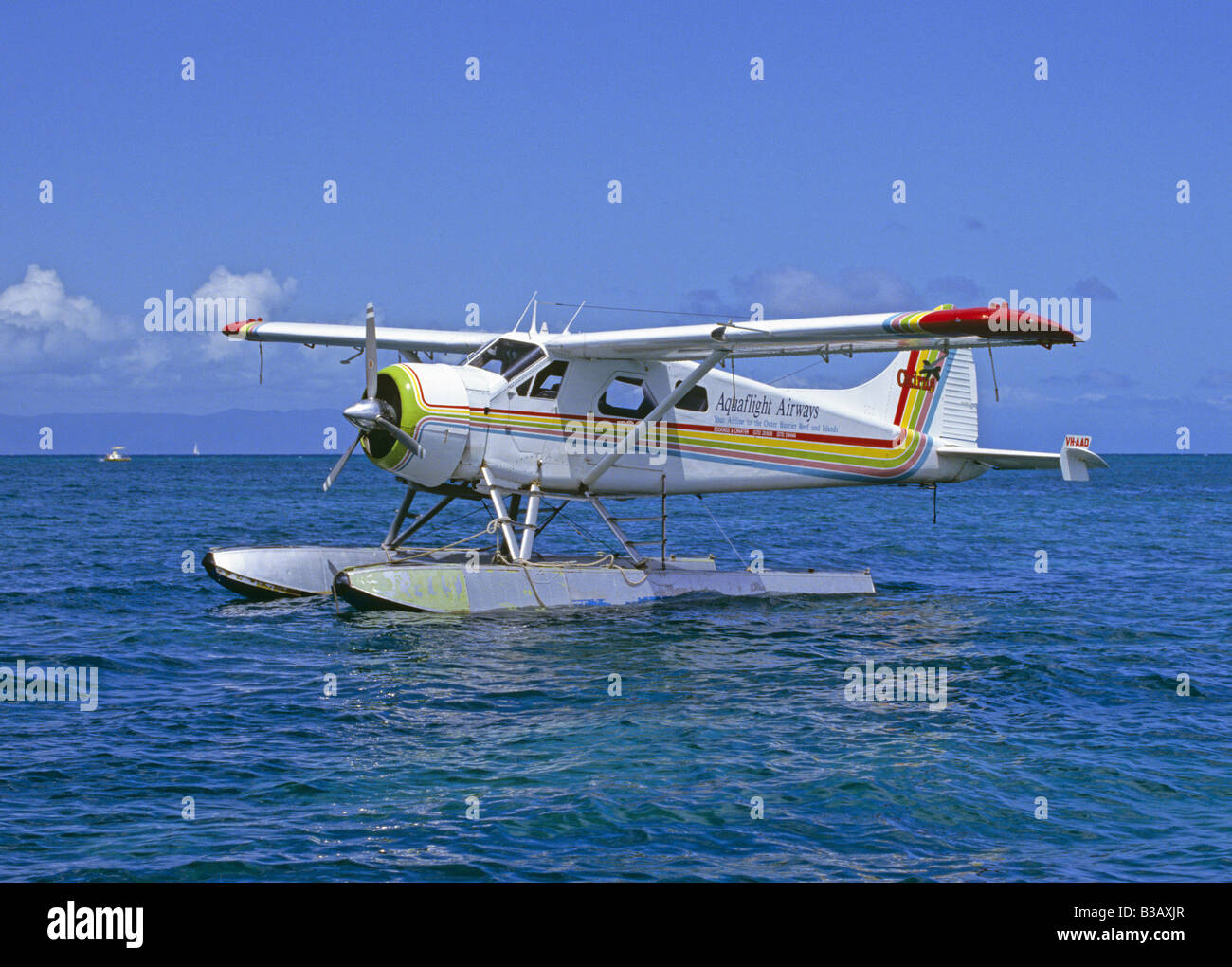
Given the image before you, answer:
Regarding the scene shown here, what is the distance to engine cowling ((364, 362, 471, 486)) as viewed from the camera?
1461 centimetres

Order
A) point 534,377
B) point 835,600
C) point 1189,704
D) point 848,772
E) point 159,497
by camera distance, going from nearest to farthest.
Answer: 1. point 848,772
2. point 1189,704
3. point 534,377
4. point 835,600
5. point 159,497

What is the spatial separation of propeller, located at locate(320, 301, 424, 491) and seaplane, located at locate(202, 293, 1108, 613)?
0.03 m

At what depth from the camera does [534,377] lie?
15.6 meters

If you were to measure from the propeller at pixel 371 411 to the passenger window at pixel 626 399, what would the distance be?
118 inches

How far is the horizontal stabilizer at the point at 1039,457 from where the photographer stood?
639 inches

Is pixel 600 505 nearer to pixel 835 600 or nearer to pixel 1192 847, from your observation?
pixel 835 600

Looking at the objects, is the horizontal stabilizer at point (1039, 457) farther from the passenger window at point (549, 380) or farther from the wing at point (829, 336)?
the passenger window at point (549, 380)

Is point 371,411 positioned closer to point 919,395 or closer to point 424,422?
point 424,422

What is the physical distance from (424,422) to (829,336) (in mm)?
5316

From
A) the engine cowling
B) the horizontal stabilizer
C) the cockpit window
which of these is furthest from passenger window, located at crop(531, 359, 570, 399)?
the horizontal stabilizer

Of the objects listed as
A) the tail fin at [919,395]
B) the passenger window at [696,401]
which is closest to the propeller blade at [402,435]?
the passenger window at [696,401]

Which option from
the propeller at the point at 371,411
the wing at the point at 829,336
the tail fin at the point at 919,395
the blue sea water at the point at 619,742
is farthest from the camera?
the tail fin at the point at 919,395
